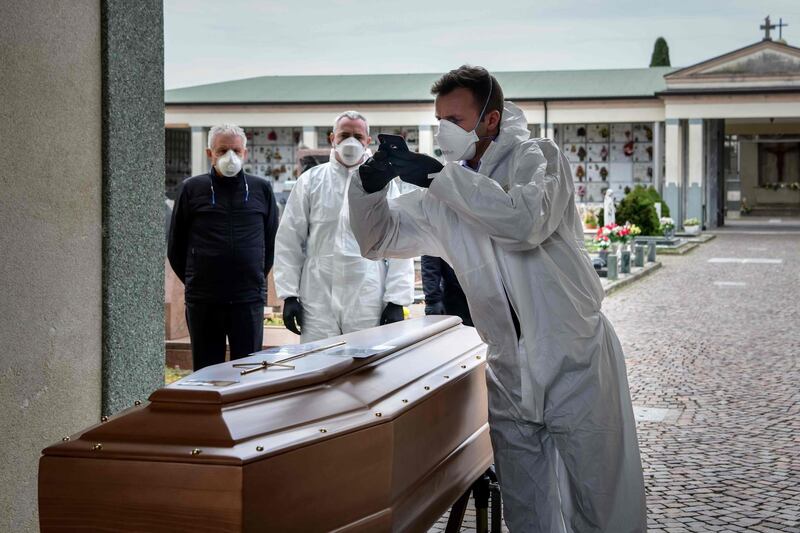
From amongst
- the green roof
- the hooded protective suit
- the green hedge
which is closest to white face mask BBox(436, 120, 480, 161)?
the hooded protective suit

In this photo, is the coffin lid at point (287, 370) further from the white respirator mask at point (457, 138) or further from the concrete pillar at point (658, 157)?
the concrete pillar at point (658, 157)

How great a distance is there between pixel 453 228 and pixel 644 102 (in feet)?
116

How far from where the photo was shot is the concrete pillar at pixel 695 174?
35.7 metres

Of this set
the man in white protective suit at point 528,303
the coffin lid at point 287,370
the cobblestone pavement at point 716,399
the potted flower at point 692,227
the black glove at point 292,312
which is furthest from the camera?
the potted flower at point 692,227

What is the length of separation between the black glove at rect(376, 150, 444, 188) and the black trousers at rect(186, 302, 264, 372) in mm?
2534

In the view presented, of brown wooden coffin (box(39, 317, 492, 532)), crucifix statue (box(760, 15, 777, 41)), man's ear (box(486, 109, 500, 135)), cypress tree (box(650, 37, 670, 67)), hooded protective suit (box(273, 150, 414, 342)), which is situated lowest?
brown wooden coffin (box(39, 317, 492, 532))

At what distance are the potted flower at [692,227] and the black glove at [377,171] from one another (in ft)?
99.0

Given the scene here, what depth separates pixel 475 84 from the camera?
320 centimetres

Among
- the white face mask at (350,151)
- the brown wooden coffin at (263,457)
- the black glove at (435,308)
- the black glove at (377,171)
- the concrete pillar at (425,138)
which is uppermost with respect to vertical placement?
the concrete pillar at (425,138)

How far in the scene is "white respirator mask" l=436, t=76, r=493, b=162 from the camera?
10.5 ft

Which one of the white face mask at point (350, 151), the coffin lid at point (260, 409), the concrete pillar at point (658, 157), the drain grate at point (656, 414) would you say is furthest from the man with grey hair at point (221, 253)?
the concrete pillar at point (658, 157)

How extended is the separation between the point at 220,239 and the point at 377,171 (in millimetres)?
2497

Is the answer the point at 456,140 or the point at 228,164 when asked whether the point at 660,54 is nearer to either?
the point at 228,164

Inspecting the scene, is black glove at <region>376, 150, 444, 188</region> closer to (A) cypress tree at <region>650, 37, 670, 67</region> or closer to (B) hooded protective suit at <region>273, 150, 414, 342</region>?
Result: (B) hooded protective suit at <region>273, 150, 414, 342</region>
